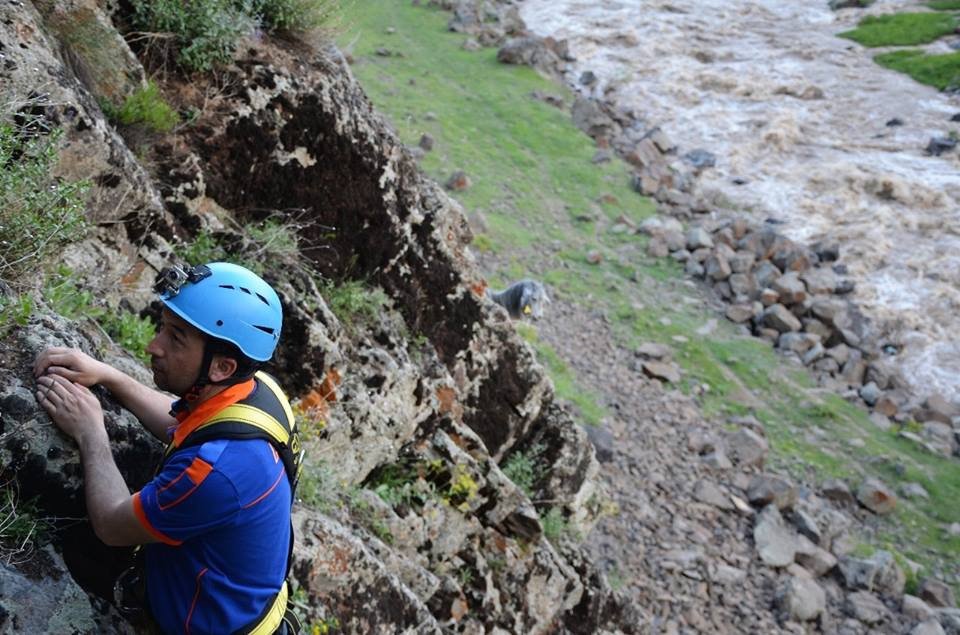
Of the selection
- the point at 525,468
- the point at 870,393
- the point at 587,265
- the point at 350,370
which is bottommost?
the point at 870,393

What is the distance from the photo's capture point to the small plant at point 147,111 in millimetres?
6090

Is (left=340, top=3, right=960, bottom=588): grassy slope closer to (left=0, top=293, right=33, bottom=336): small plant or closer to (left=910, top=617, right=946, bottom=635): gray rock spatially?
(left=910, top=617, right=946, bottom=635): gray rock

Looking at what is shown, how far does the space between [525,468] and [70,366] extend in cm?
694

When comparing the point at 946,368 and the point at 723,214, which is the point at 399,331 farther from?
the point at 723,214

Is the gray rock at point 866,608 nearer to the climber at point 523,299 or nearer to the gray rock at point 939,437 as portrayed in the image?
the gray rock at point 939,437

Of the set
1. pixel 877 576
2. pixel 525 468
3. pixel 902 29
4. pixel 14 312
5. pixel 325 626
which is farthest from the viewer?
pixel 902 29

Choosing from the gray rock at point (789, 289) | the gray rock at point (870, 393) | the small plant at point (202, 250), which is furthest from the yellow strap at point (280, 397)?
the gray rock at point (789, 289)

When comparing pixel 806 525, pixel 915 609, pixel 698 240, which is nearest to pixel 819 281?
pixel 698 240

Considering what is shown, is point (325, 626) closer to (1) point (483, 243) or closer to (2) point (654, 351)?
(2) point (654, 351)

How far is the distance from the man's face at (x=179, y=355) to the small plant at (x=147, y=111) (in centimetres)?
350

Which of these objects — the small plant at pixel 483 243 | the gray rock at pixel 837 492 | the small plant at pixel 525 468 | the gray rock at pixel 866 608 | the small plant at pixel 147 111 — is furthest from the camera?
the small plant at pixel 483 243

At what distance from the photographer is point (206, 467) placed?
9.85 feet

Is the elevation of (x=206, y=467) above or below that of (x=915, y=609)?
above

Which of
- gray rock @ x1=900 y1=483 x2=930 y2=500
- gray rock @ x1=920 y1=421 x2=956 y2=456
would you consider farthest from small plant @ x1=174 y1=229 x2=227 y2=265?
gray rock @ x1=920 y1=421 x2=956 y2=456
